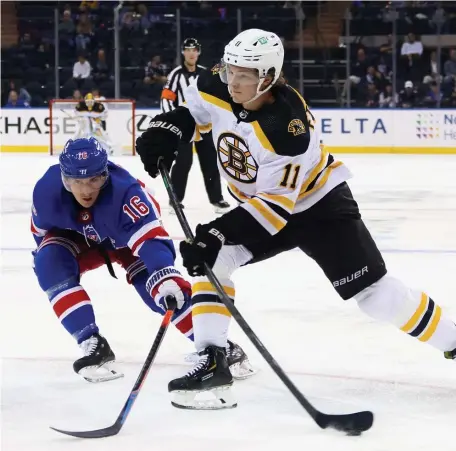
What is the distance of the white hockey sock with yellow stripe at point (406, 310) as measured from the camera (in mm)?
2703

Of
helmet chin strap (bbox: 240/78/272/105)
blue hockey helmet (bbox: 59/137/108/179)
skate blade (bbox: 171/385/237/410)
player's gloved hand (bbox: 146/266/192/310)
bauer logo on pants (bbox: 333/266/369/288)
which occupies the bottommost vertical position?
skate blade (bbox: 171/385/237/410)

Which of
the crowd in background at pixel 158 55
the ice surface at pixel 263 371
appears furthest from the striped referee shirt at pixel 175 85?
the crowd in background at pixel 158 55

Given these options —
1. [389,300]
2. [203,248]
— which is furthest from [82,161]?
[389,300]

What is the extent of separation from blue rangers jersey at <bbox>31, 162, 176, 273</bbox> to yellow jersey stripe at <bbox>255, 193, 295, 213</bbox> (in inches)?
14.5

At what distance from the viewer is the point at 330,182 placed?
8.98 ft

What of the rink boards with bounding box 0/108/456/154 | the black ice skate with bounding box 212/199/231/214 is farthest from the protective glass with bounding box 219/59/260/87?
the rink boards with bounding box 0/108/456/154

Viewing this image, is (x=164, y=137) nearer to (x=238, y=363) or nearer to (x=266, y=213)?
(x=266, y=213)

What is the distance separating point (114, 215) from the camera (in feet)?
9.11

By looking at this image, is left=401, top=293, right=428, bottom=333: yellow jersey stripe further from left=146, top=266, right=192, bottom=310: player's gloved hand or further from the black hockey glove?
the black hockey glove

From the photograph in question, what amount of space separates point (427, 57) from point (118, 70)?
3.69 meters

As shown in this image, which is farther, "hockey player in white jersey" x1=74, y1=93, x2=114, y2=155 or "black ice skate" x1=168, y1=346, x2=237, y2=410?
"hockey player in white jersey" x1=74, y1=93, x2=114, y2=155

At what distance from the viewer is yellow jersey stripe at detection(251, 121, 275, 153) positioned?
8.28 feet

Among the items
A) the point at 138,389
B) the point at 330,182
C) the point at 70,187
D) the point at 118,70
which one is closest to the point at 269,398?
the point at 138,389

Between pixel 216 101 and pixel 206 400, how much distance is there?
0.77 m
